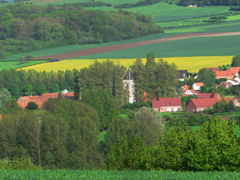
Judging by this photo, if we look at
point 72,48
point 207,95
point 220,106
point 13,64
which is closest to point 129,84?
point 207,95

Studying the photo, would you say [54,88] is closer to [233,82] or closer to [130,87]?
[130,87]

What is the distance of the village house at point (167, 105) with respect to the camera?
329 feet

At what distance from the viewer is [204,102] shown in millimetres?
99062

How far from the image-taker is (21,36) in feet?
647

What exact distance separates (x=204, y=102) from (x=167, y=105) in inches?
291

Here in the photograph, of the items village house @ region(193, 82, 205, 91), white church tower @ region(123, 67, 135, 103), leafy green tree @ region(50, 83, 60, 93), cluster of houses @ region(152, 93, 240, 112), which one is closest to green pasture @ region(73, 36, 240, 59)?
village house @ region(193, 82, 205, 91)

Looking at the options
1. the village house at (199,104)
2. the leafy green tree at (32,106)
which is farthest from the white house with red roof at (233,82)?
the leafy green tree at (32,106)

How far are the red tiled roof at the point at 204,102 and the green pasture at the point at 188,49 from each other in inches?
2187

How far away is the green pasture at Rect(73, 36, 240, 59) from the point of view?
6166 inches

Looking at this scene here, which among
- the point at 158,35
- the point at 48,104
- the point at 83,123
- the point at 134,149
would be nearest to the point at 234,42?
the point at 158,35

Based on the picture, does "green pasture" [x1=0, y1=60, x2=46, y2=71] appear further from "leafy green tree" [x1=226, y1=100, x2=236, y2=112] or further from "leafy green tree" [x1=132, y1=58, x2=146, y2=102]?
"leafy green tree" [x1=226, y1=100, x2=236, y2=112]

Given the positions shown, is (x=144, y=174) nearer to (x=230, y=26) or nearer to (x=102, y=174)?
(x=102, y=174)

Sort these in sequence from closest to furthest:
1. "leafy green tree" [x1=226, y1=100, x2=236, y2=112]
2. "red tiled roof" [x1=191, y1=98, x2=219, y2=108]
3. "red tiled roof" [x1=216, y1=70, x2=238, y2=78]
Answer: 1. "leafy green tree" [x1=226, y1=100, x2=236, y2=112]
2. "red tiled roof" [x1=191, y1=98, x2=219, y2=108]
3. "red tiled roof" [x1=216, y1=70, x2=238, y2=78]

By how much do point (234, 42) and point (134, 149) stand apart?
430 feet
